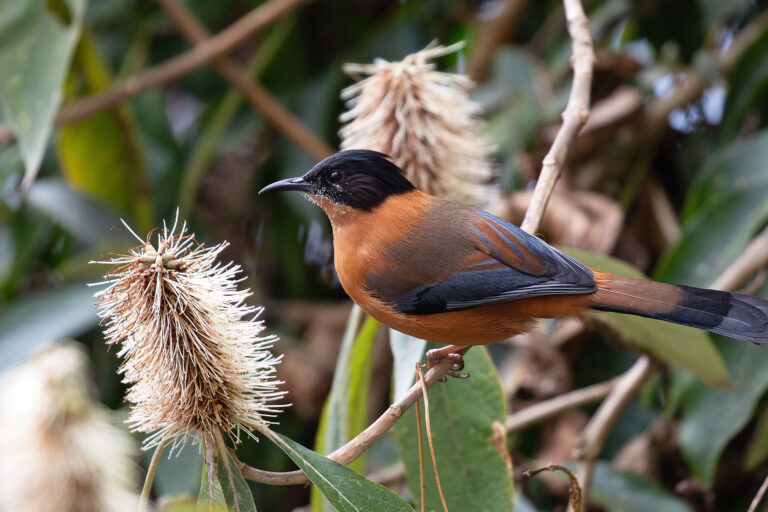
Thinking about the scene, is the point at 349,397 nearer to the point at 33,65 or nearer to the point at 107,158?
the point at 33,65

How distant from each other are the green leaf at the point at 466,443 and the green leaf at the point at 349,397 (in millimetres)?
162

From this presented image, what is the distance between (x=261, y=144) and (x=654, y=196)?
2349 millimetres

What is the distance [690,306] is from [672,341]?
52 centimetres

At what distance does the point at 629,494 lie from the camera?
10.6 ft

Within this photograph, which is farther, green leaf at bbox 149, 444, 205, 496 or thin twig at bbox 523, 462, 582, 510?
green leaf at bbox 149, 444, 205, 496

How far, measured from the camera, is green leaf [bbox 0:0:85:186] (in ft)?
9.36

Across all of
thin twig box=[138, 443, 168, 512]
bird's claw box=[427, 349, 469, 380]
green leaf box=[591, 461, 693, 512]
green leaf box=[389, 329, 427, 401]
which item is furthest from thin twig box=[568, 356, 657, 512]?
thin twig box=[138, 443, 168, 512]

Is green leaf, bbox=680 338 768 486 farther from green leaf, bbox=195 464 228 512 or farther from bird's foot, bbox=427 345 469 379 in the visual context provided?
green leaf, bbox=195 464 228 512

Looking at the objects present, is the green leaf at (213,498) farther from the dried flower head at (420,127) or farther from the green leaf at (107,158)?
the green leaf at (107,158)

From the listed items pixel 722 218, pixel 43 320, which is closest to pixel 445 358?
pixel 722 218

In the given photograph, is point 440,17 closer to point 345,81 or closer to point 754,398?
point 345,81

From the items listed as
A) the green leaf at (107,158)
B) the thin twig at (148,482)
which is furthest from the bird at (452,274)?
the green leaf at (107,158)

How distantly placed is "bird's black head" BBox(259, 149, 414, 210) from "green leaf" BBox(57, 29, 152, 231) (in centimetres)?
188

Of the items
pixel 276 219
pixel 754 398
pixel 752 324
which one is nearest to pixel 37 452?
pixel 752 324
